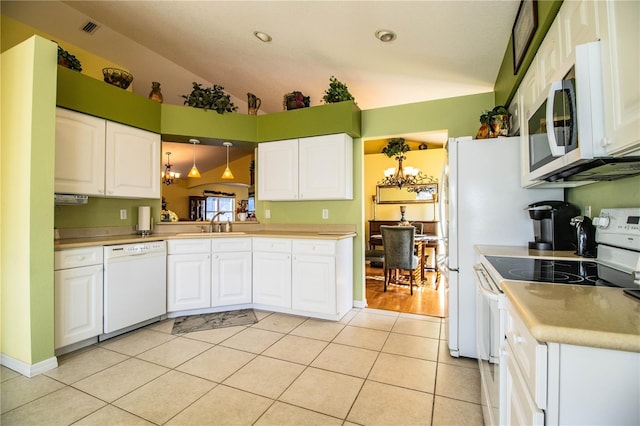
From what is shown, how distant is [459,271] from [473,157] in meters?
0.88

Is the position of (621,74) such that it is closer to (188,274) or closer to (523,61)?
(523,61)

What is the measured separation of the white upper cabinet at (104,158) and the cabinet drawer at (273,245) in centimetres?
125

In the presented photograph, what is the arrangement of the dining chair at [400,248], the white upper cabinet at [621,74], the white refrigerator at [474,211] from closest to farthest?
the white upper cabinet at [621,74]
the white refrigerator at [474,211]
the dining chair at [400,248]

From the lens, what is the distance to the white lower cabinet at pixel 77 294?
7.16 feet

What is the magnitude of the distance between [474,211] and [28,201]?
10.4 ft

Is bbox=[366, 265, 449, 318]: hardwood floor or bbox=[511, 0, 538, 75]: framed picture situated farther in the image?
bbox=[366, 265, 449, 318]: hardwood floor

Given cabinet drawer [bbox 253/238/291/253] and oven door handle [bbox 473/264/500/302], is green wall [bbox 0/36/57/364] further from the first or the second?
oven door handle [bbox 473/264/500/302]

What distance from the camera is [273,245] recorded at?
10.6 feet

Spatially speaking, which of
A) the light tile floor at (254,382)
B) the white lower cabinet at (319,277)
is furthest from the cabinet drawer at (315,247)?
the light tile floor at (254,382)

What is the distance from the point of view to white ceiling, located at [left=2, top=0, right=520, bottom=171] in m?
2.21

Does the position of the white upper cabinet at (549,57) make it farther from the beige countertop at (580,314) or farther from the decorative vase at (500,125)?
the beige countertop at (580,314)

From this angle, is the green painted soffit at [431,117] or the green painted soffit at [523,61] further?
the green painted soffit at [431,117]

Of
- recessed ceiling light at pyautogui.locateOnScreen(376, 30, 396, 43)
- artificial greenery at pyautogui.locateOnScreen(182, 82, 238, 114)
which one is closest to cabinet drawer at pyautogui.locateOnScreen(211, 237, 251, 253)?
artificial greenery at pyautogui.locateOnScreen(182, 82, 238, 114)

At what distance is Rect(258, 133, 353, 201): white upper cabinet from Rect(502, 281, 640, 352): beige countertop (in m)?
2.44
